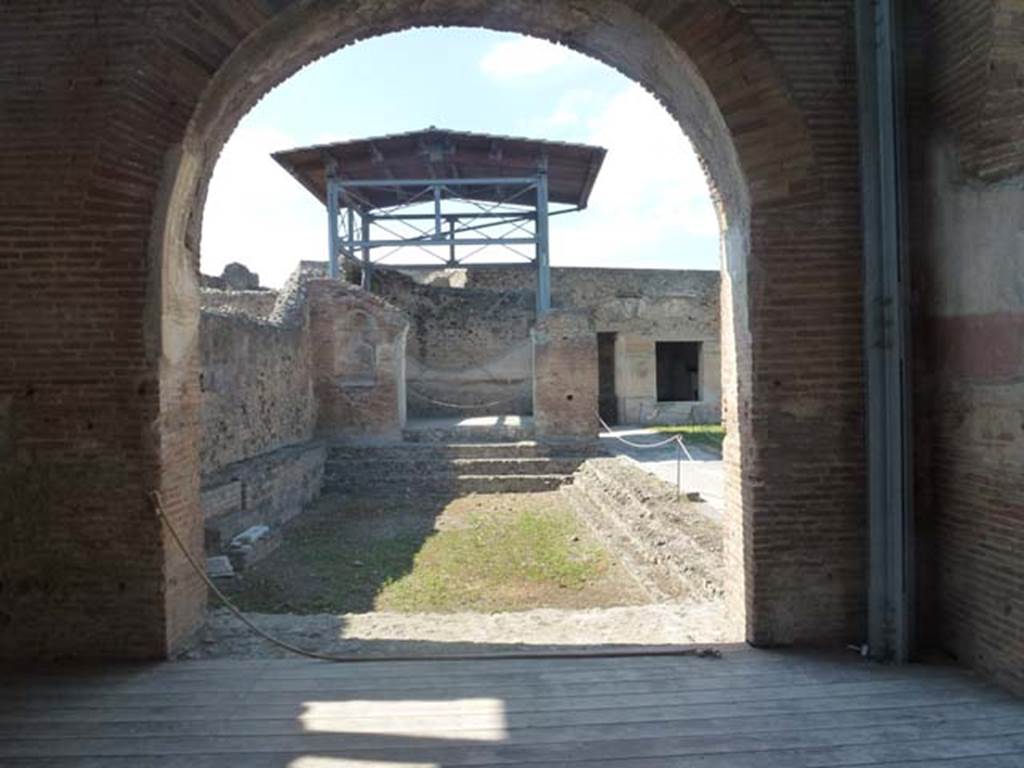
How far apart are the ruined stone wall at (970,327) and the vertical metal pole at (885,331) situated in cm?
17

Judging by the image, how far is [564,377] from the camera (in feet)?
49.4

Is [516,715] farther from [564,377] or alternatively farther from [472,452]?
[564,377]

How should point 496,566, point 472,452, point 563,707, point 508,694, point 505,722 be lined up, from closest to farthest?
point 505,722 → point 563,707 → point 508,694 → point 496,566 → point 472,452

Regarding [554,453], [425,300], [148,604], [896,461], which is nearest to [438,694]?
[148,604]

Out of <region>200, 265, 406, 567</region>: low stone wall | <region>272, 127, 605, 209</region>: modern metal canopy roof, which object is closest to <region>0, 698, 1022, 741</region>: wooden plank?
<region>200, 265, 406, 567</region>: low stone wall

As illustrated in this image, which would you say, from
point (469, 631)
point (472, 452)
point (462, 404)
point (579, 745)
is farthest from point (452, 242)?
point (579, 745)

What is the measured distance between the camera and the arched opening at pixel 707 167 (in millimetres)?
3854

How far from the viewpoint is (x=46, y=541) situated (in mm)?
3818

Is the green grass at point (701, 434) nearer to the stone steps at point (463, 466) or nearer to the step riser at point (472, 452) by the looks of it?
the step riser at point (472, 452)

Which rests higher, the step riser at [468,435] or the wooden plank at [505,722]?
the step riser at [468,435]

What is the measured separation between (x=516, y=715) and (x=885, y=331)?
266 centimetres

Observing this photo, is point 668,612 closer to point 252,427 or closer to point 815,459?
point 815,459

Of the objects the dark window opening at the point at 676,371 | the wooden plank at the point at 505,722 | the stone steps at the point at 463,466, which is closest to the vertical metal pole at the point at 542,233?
the stone steps at the point at 463,466

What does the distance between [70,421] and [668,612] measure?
3935 millimetres
